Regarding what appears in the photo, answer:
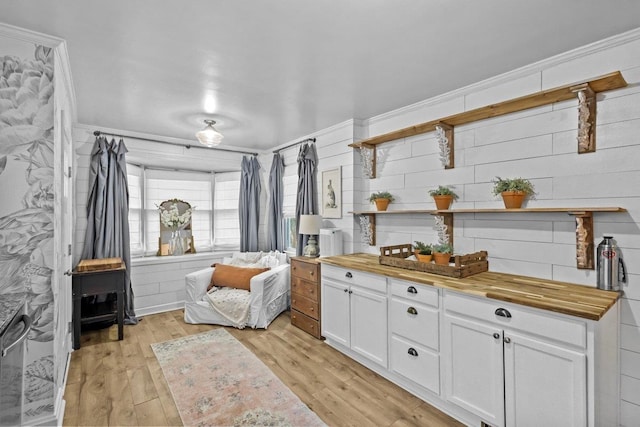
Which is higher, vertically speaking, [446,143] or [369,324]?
[446,143]

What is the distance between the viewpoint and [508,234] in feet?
8.29

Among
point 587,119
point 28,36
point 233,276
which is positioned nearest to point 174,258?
point 233,276

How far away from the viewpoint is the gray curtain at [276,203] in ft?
16.5

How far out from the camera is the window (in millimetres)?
4699

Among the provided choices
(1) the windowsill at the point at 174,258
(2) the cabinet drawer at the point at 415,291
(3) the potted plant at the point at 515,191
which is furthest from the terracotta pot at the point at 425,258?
(1) the windowsill at the point at 174,258

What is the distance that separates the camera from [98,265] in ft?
11.3

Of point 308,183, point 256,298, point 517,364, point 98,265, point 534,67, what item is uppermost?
point 534,67

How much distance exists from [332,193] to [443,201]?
150 centimetres

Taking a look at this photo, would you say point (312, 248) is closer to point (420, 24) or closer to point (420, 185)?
point (420, 185)

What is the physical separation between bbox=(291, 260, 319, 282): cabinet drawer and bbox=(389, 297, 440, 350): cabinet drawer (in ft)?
3.66

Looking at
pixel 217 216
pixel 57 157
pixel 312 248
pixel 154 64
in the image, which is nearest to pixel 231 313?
pixel 312 248

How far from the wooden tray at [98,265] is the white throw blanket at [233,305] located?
108cm

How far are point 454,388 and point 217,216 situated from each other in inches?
171

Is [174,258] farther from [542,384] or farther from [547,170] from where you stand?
[547,170]
